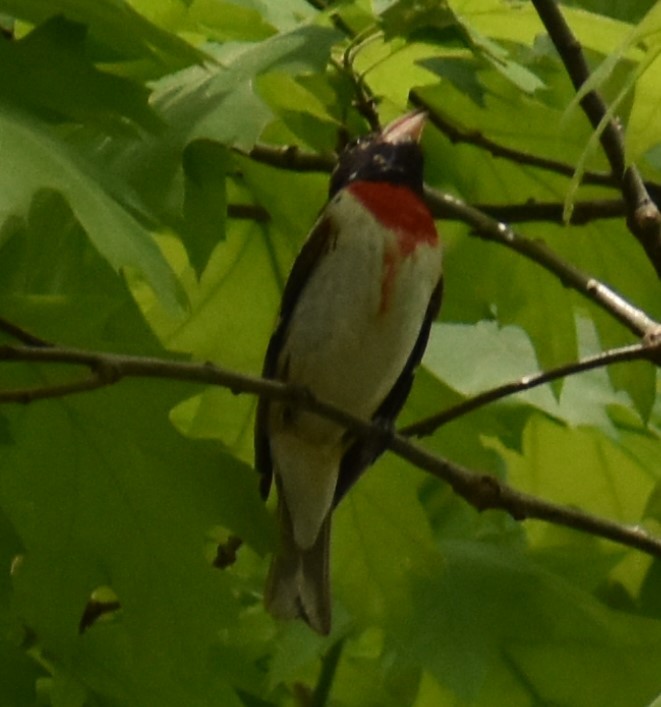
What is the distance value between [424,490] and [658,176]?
0.68m

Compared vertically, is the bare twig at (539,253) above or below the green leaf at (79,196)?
below

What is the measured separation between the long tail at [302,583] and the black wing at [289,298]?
16cm

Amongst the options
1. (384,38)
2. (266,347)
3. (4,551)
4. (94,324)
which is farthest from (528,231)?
(4,551)

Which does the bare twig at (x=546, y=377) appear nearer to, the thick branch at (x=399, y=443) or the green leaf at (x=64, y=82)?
the thick branch at (x=399, y=443)

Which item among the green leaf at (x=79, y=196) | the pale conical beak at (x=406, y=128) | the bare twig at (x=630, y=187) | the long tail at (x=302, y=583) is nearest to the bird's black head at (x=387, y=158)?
the pale conical beak at (x=406, y=128)

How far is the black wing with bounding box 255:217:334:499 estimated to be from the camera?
2158mm

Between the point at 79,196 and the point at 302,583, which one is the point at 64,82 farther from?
the point at 302,583

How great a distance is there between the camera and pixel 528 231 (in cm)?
236

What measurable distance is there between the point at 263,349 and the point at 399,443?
543 mm

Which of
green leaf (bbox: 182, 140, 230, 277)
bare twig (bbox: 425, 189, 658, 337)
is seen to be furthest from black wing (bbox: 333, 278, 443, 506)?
green leaf (bbox: 182, 140, 230, 277)

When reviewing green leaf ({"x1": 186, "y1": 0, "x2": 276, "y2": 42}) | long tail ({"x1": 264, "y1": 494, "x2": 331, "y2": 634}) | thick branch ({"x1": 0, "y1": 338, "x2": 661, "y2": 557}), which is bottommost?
long tail ({"x1": 264, "y1": 494, "x2": 331, "y2": 634})

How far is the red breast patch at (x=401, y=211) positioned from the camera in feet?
7.38

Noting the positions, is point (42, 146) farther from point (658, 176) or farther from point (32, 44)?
point (658, 176)

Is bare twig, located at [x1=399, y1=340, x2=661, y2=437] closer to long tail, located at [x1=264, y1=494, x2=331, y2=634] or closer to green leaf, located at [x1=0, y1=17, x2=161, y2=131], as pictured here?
long tail, located at [x1=264, y1=494, x2=331, y2=634]
